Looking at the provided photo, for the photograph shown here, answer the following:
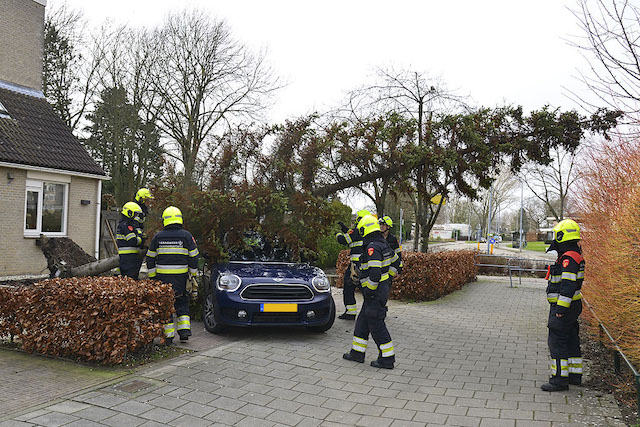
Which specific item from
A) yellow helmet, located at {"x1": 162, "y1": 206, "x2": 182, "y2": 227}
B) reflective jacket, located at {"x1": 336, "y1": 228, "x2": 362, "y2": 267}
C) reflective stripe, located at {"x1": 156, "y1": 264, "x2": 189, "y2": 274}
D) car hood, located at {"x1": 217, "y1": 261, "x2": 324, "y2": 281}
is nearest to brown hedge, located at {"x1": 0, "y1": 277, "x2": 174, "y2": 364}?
reflective stripe, located at {"x1": 156, "y1": 264, "x2": 189, "y2": 274}

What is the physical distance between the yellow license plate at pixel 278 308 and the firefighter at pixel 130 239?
2366 mm

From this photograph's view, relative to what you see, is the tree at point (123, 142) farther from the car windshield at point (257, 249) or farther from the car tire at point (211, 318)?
the car tire at point (211, 318)

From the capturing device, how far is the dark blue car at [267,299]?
710cm

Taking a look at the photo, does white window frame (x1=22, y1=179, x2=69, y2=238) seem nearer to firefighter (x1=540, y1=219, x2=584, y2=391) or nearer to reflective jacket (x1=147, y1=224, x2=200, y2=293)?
reflective jacket (x1=147, y1=224, x2=200, y2=293)

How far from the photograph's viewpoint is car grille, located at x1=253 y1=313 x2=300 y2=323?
23.4 ft

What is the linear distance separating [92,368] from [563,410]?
16.5ft

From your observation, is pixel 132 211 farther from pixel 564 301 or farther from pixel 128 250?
pixel 564 301

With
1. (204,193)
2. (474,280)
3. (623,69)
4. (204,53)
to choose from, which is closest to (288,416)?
(623,69)

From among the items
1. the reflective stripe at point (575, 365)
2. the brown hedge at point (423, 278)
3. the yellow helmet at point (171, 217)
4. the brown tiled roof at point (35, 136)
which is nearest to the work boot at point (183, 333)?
the yellow helmet at point (171, 217)

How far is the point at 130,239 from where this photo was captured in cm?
778

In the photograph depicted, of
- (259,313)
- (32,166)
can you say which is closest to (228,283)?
(259,313)

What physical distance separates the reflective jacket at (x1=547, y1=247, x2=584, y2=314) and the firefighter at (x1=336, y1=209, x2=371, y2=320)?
2565 millimetres

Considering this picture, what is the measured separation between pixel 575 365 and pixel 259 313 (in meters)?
4.05

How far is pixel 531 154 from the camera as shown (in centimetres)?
1109
